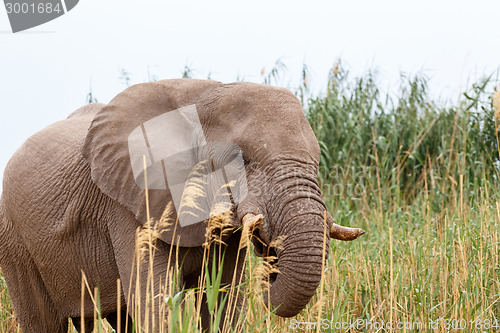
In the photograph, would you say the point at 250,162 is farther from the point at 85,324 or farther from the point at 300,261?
the point at 85,324

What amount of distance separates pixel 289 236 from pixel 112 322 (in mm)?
2407

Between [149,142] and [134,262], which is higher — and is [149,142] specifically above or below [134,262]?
above

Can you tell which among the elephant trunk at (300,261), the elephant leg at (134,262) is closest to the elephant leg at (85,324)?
the elephant leg at (134,262)

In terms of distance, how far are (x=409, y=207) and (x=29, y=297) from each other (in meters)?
4.60

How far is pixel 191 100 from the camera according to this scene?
3.76 meters

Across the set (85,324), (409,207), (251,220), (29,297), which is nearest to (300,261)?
(251,220)

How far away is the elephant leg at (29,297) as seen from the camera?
4.64 m

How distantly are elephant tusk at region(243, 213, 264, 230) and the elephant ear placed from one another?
0.44m

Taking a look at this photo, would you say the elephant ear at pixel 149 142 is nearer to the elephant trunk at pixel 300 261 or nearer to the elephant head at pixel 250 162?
the elephant head at pixel 250 162

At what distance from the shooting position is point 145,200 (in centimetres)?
367

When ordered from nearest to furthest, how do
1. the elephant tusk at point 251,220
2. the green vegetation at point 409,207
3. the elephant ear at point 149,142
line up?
the elephant tusk at point 251,220 < the elephant ear at point 149,142 < the green vegetation at point 409,207

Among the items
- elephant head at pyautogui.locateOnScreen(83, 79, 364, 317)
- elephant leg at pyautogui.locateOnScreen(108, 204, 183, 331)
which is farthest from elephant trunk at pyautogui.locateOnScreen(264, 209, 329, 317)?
elephant leg at pyautogui.locateOnScreen(108, 204, 183, 331)

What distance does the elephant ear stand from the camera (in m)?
3.66

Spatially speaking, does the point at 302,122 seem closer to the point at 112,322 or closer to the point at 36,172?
the point at 36,172
